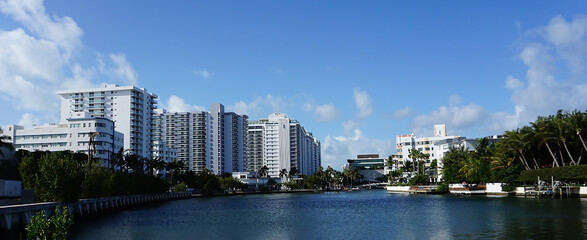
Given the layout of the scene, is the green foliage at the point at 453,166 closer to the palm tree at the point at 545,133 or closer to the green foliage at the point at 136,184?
the palm tree at the point at 545,133

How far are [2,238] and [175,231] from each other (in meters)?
20.8

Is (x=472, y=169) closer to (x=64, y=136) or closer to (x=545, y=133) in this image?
(x=545, y=133)

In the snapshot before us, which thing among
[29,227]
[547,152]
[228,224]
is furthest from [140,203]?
[29,227]

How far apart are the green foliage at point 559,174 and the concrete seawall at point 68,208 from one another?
9691 centimetres

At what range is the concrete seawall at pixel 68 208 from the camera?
5120cm

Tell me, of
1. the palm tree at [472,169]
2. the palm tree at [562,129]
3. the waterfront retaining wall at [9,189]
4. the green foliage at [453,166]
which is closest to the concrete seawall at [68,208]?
the waterfront retaining wall at [9,189]

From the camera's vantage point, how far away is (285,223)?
75.2 meters

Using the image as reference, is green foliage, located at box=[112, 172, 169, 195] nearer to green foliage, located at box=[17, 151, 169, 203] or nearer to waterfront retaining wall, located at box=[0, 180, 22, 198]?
green foliage, located at box=[17, 151, 169, 203]

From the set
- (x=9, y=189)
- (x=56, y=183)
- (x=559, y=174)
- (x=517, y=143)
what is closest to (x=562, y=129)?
(x=559, y=174)

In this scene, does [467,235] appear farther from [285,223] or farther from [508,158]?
[508,158]

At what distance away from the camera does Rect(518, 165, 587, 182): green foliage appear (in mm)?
105875

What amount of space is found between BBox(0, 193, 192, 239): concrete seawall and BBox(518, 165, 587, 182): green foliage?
96.9m

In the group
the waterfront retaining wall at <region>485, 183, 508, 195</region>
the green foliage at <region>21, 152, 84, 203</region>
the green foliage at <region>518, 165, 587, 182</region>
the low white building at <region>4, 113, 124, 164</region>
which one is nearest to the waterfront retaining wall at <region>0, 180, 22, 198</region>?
the green foliage at <region>21, 152, 84, 203</region>

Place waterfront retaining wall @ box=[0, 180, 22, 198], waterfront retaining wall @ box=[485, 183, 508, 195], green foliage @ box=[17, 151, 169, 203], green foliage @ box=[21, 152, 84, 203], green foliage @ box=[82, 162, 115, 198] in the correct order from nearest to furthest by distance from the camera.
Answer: waterfront retaining wall @ box=[0, 180, 22, 198], green foliage @ box=[21, 152, 84, 203], green foliage @ box=[17, 151, 169, 203], green foliage @ box=[82, 162, 115, 198], waterfront retaining wall @ box=[485, 183, 508, 195]
